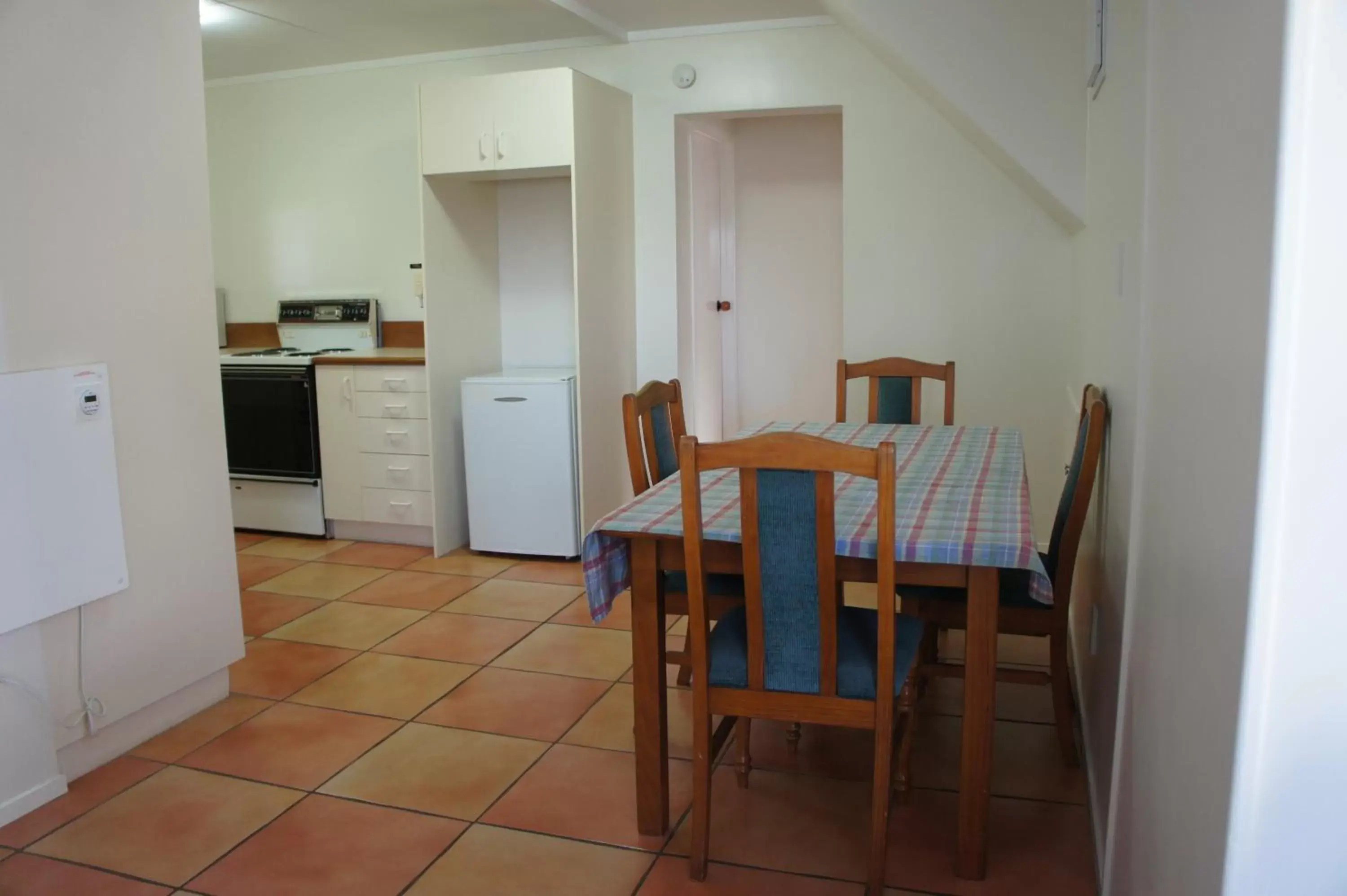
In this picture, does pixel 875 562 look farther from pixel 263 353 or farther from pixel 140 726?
pixel 263 353

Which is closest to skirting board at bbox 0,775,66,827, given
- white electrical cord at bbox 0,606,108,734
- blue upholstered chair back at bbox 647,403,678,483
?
white electrical cord at bbox 0,606,108,734

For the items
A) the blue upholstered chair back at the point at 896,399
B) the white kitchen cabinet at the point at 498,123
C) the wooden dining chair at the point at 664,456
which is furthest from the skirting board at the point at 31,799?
the white kitchen cabinet at the point at 498,123

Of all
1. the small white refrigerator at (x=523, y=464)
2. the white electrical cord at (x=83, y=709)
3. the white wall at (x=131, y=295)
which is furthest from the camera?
the small white refrigerator at (x=523, y=464)

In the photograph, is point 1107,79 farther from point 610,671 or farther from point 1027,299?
point 610,671

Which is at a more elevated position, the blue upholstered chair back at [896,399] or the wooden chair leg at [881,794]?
the blue upholstered chair back at [896,399]

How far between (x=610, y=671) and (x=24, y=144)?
2108 millimetres

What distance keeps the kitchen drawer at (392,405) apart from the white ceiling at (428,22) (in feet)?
5.24

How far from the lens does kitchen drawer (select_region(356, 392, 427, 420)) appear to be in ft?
15.6

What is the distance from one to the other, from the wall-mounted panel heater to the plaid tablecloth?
129 cm

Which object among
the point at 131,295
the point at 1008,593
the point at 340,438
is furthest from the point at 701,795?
the point at 340,438

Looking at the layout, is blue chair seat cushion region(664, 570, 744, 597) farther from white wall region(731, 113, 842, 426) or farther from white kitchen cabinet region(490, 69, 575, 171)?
white wall region(731, 113, 842, 426)

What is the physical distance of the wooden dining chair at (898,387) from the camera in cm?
367

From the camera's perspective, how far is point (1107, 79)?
9.10 feet

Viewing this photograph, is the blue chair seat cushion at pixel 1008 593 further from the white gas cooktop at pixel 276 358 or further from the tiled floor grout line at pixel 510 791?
the white gas cooktop at pixel 276 358
